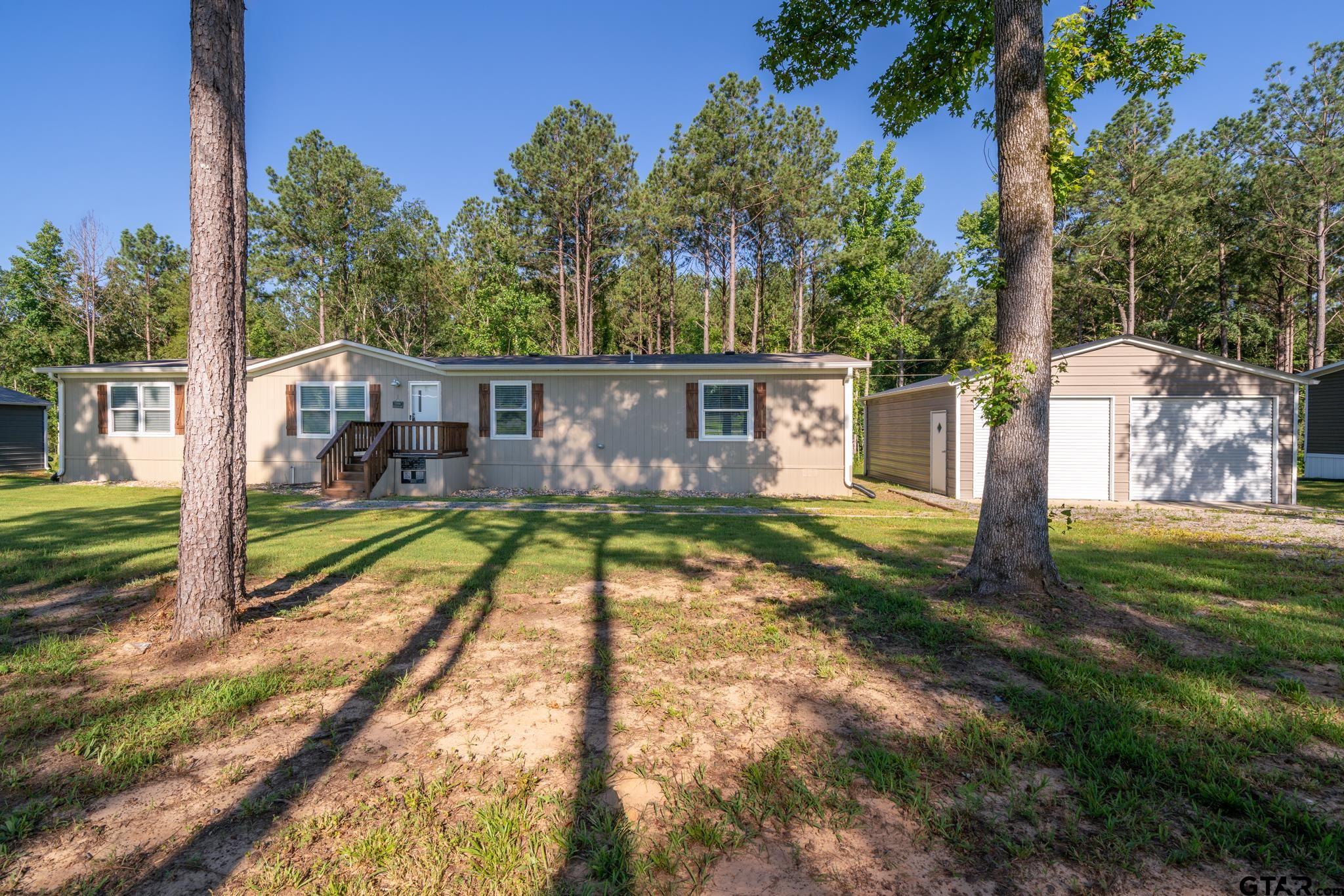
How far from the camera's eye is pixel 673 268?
1170 inches

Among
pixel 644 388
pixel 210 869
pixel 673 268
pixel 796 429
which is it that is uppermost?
pixel 673 268

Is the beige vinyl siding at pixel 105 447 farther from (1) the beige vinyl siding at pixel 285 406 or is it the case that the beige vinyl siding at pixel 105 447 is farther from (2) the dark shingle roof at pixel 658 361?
(2) the dark shingle roof at pixel 658 361

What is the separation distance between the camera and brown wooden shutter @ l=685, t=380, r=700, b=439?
12836mm

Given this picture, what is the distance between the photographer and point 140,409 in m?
14.4

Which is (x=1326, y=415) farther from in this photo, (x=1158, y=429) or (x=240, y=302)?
(x=240, y=302)

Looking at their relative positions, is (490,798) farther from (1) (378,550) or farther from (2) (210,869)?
(1) (378,550)

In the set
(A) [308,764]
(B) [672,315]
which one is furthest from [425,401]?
(B) [672,315]

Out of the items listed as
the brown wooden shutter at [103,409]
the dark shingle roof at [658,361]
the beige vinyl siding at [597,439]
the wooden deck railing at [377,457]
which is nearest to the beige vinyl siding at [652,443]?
the beige vinyl siding at [597,439]

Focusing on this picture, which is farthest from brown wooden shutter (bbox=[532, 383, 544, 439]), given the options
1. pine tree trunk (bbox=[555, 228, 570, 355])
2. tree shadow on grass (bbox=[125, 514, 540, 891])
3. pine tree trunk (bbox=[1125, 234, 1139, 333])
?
pine tree trunk (bbox=[1125, 234, 1139, 333])

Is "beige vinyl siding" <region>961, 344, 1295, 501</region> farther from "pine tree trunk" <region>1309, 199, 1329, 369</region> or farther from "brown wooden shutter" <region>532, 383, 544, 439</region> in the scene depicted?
"pine tree trunk" <region>1309, 199, 1329, 369</region>

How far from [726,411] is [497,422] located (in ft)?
16.9

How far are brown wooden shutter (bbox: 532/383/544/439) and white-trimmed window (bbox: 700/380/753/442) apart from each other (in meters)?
3.59

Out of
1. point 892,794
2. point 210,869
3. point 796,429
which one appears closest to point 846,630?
point 892,794

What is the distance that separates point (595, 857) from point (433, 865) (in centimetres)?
50
